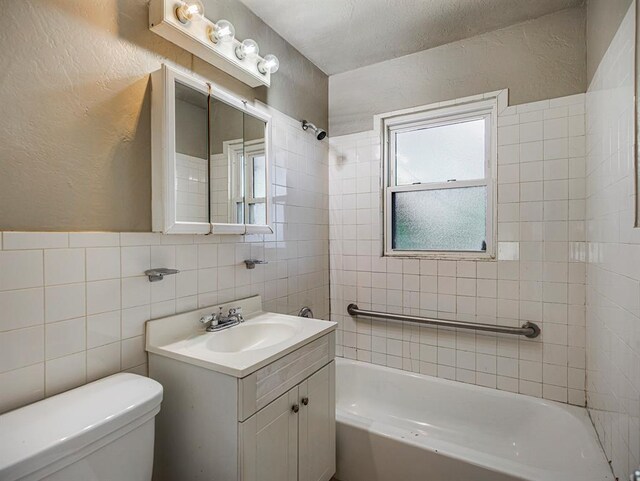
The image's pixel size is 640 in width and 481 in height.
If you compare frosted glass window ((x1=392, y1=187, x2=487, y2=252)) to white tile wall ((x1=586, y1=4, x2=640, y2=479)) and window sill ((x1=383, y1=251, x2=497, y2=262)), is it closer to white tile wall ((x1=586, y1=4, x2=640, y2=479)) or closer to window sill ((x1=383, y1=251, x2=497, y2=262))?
window sill ((x1=383, y1=251, x2=497, y2=262))

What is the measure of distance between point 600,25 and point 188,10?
1.82 metres

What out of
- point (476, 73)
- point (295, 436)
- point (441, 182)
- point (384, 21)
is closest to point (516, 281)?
point (441, 182)

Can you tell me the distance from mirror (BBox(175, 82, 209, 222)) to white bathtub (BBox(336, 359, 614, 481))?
1314 millimetres

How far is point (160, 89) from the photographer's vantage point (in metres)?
1.26

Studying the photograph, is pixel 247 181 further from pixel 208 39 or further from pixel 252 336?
pixel 252 336

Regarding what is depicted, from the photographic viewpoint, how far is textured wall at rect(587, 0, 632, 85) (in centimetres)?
124

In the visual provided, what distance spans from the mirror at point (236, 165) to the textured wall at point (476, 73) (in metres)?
0.98

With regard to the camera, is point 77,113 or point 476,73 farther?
point 476,73

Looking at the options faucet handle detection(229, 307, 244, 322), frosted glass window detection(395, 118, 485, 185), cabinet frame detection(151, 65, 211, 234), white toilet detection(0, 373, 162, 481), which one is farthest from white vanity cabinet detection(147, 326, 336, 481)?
frosted glass window detection(395, 118, 485, 185)

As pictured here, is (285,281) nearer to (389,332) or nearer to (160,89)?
(389,332)

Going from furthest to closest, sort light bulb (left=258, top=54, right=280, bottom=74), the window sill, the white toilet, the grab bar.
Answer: the window sill, the grab bar, light bulb (left=258, top=54, right=280, bottom=74), the white toilet

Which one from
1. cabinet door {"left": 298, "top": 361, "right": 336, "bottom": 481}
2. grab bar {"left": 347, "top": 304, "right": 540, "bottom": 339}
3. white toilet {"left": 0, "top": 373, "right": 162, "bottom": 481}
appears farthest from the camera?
grab bar {"left": 347, "top": 304, "right": 540, "bottom": 339}

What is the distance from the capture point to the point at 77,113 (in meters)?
1.08

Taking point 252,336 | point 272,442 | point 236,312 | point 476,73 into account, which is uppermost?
point 476,73
